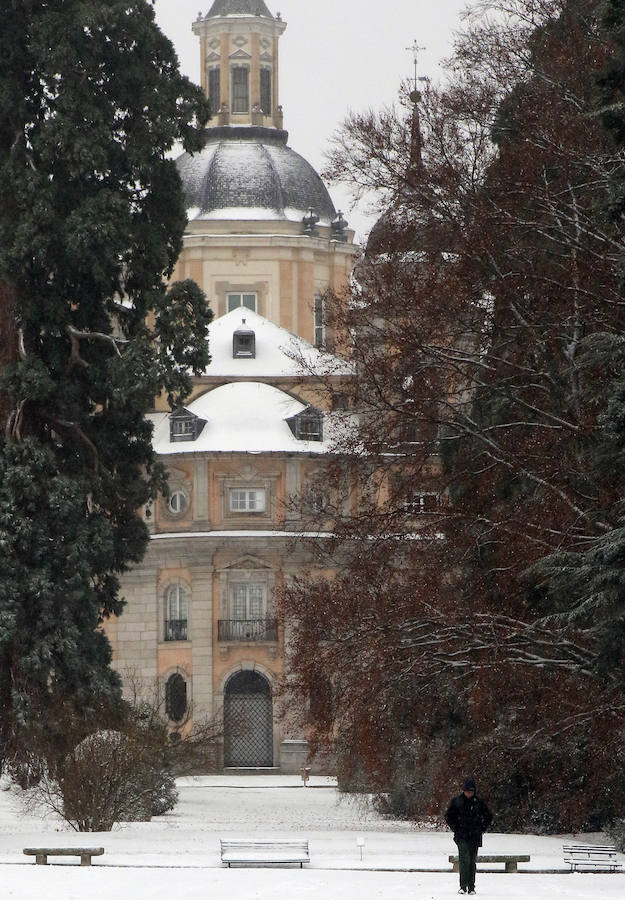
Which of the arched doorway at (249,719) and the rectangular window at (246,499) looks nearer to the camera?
the arched doorway at (249,719)

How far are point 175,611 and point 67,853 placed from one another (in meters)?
43.1

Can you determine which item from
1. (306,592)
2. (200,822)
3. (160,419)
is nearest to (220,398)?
(160,419)

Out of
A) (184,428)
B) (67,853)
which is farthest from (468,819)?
(184,428)

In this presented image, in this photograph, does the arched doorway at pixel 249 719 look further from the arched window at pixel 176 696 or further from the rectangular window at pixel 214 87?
the rectangular window at pixel 214 87

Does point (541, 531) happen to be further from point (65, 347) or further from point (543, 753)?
point (65, 347)

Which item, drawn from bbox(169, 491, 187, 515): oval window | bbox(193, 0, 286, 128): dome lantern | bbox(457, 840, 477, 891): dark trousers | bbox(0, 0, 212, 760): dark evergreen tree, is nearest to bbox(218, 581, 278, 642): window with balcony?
bbox(169, 491, 187, 515): oval window

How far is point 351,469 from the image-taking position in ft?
97.2

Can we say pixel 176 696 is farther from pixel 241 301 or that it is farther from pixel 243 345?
pixel 241 301

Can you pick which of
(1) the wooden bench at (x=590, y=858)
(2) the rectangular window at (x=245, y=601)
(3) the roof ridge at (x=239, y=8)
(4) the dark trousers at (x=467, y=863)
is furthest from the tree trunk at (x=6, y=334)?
(3) the roof ridge at (x=239, y=8)

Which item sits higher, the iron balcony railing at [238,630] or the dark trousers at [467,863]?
the iron balcony railing at [238,630]

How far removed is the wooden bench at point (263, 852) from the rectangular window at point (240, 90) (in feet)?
193

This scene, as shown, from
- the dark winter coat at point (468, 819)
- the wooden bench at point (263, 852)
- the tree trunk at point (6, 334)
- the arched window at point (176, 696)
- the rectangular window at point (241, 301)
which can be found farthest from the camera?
the rectangular window at point (241, 301)

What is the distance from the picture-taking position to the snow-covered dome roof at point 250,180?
263ft

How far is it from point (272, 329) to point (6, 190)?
40.4m
